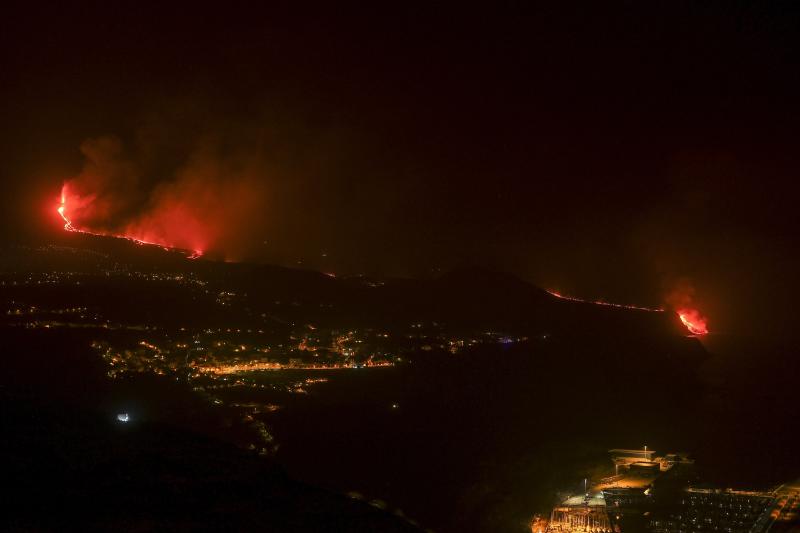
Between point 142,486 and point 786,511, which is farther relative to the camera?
point 786,511

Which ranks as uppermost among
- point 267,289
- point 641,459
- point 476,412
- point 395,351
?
point 267,289

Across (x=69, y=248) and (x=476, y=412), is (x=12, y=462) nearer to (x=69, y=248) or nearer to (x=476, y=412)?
(x=476, y=412)

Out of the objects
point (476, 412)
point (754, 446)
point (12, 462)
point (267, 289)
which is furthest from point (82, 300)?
point (754, 446)

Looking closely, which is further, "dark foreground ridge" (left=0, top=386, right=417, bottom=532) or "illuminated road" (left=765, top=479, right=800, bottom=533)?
"illuminated road" (left=765, top=479, right=800, bottom=533)

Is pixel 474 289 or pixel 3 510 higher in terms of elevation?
pixel 474 289

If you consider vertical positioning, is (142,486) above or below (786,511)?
below

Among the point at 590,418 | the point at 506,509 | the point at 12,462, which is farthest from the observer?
the point at 590,418

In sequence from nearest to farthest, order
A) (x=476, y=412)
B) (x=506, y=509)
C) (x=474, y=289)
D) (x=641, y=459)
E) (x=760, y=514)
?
(x=760, y=514) < (x=506, y=509) < (x=641, y=459) < (x=476, y=412) < (x=474, y=289)

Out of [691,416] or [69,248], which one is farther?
[691,416]

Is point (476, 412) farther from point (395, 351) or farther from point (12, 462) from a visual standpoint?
point (12, 462)

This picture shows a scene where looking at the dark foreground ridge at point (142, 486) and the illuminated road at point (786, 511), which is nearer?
the dark foreground ridge at point (142, 486)
